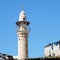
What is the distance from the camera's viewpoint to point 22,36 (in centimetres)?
5753

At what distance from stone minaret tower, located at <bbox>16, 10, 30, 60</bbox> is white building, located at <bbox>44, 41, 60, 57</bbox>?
34.8ft

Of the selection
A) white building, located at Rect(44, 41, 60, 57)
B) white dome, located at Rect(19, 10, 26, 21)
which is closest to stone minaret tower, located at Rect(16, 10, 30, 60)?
white dome, located at Rect(19, 10, 26, 21)

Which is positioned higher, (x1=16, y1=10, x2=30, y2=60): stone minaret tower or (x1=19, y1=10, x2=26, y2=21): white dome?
(x1=19, y1=10, x2=26, y2=21): white dome

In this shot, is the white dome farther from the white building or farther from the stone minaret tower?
the white building

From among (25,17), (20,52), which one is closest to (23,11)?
(25,17)

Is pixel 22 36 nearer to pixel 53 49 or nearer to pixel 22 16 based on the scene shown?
pixel 22 16

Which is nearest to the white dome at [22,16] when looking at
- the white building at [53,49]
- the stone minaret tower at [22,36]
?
the stone minaret tower at [22,36]

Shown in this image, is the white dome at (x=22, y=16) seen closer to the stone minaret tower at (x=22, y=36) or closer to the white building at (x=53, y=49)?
the stone minaret tower at (x=22, y=36)

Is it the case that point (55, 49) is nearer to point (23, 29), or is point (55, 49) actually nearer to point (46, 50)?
point (46, 50)

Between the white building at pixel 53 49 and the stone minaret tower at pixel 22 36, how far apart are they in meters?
→ 10.6

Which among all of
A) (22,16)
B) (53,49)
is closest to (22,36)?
(22,16)

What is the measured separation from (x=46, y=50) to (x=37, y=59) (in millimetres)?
18793

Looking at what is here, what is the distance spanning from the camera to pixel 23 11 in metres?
61.0

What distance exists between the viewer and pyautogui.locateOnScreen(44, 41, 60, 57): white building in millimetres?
65062
